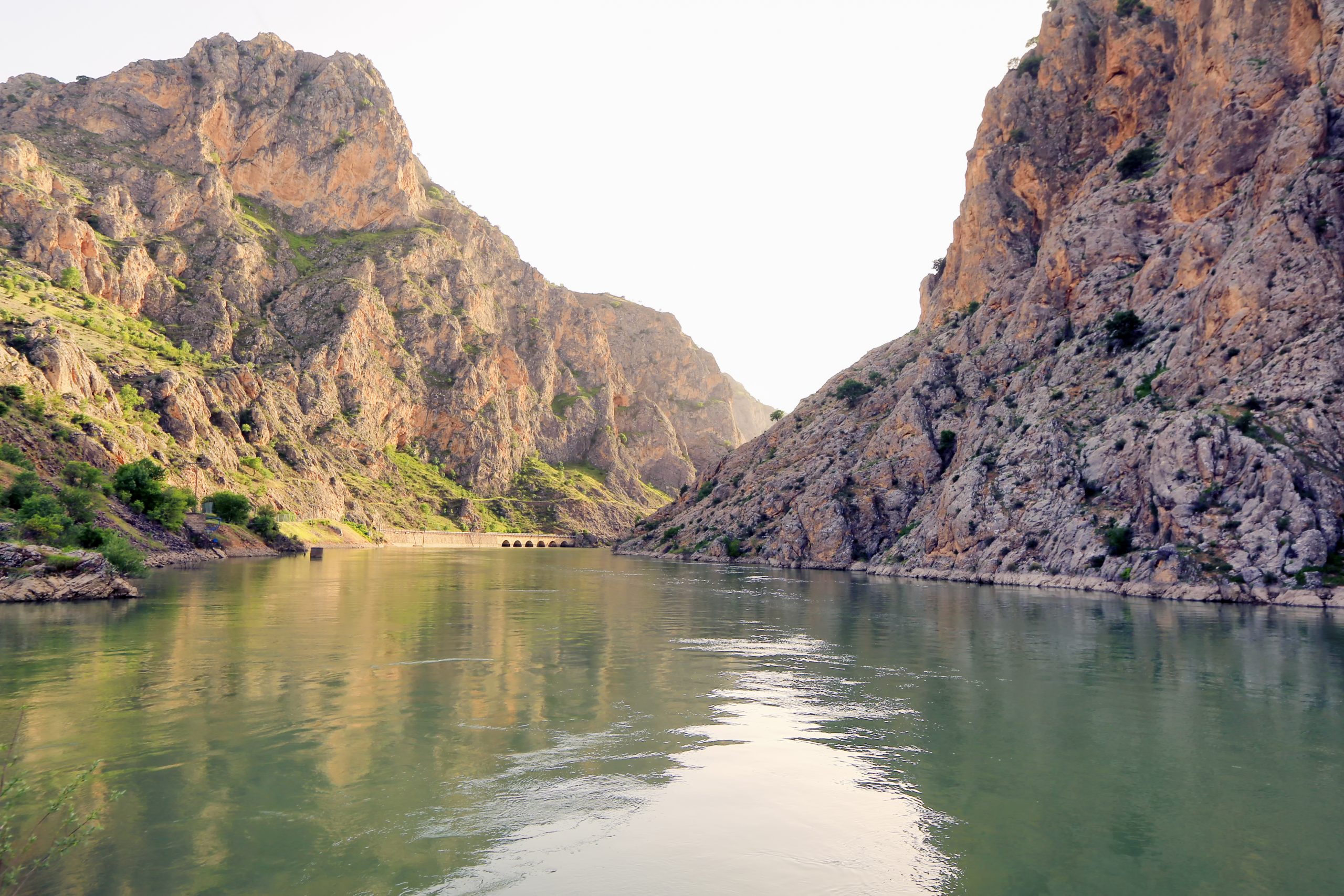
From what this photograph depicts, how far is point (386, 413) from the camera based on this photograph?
19688cm

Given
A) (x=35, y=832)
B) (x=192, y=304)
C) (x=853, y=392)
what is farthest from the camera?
(x=192, y=304)

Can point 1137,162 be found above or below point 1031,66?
below

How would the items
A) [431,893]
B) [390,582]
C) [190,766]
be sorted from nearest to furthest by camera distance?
[431,893], [190,766], [390,582]

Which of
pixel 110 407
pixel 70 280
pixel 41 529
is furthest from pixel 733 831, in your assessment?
pixel 70 280

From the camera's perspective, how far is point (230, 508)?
101312mm

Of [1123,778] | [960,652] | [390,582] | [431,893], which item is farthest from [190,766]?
[390,582]

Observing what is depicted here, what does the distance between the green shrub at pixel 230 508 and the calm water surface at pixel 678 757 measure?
Answer: 7169cm

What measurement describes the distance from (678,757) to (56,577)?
126 feet

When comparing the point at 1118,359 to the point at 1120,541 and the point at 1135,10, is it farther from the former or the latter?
the point at 1135,10

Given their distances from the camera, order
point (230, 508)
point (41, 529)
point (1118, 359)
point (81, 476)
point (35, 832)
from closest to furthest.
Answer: point (35, 832) → point (41, 529) → point (81, 476) → point (1118, 359) → point (230, 508)

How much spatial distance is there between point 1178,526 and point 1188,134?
147 ft

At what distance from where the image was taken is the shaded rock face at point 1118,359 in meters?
55.5

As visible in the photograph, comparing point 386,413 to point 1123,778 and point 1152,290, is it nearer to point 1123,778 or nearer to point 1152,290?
point 1152,290

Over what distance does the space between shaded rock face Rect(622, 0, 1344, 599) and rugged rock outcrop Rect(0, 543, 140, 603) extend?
59364 millimetres
